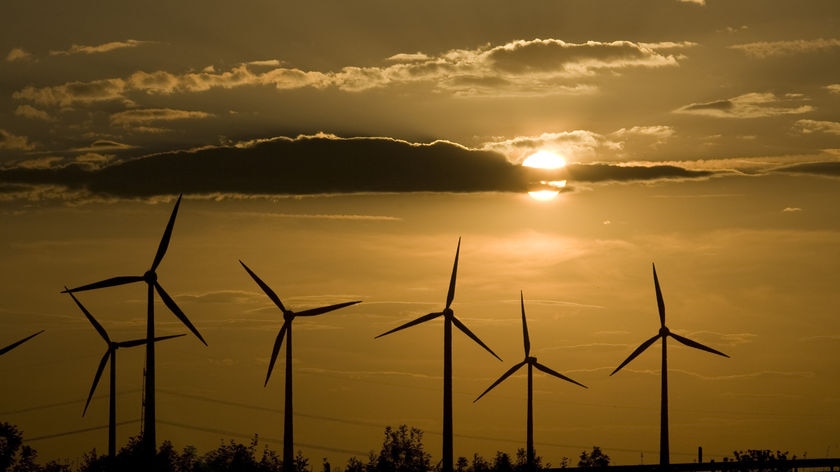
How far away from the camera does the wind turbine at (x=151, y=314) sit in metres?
115

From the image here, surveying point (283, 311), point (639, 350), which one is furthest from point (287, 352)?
point (639, 350)

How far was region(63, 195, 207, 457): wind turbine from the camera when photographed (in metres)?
115

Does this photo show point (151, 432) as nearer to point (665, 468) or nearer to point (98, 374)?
point (98, 374)

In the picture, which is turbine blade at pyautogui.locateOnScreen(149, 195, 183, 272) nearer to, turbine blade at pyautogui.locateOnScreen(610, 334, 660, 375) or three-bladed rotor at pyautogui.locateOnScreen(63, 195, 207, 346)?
three-bladed rotor at pyautogui.locateOnScreen(63, 195, 207, 346)

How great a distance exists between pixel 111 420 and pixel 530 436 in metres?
52.4

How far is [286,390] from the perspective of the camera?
13450 centimetres

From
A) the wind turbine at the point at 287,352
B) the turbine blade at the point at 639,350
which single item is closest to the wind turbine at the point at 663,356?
the turbine blade at the point at 639,350

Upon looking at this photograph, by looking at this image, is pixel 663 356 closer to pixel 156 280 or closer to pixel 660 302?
pixel 660 302

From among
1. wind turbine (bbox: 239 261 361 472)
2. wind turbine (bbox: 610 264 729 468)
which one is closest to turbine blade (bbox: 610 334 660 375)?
wind turbine (bbox: 610 264 729 468)

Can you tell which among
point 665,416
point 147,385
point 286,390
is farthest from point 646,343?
point 147,385

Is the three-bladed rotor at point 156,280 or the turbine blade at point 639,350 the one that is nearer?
the three-bladed rotor at point 156,280

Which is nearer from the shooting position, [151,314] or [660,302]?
[151,314]

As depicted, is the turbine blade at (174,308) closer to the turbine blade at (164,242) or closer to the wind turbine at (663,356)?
the turbine blade at (164,242)

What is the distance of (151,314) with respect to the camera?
120 m
